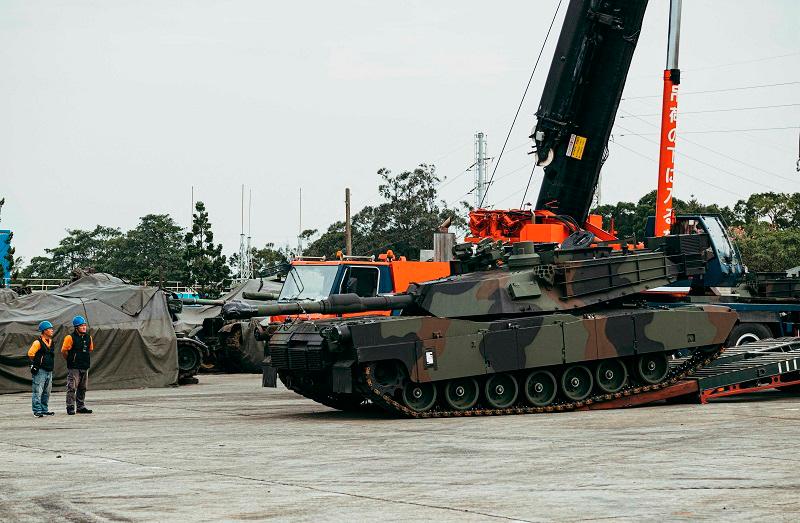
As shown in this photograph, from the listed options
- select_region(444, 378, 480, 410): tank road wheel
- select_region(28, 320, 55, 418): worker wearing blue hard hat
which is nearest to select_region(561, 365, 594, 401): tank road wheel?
select_region(444, 378, 480, 410): tank road wheel

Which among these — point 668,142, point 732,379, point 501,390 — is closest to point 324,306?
point 501,390

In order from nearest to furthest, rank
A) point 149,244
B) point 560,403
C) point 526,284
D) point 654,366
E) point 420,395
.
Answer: point 420,395
point 560,403
point 526,284
point 654,366
point 149,244

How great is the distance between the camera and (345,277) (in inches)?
949

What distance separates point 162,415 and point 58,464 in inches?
252

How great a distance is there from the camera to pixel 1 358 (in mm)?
24609

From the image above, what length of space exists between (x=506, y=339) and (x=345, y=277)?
7.38 meters

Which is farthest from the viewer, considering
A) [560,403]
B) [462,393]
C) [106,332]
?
[106,332]

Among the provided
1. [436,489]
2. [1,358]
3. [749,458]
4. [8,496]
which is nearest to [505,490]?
[436,489]

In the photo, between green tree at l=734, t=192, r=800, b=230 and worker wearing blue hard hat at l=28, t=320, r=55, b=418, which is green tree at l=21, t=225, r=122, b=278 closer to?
green tree at l=734, t=192, r=800, b=230

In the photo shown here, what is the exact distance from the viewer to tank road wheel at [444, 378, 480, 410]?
56.6ft

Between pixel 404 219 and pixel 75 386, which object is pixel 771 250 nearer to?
pixel 404 219

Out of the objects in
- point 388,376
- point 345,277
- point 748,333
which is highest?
point 345,277

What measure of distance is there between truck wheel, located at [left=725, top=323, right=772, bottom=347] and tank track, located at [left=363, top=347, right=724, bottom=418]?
2.94 m

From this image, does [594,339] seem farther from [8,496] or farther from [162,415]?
[8,496]
